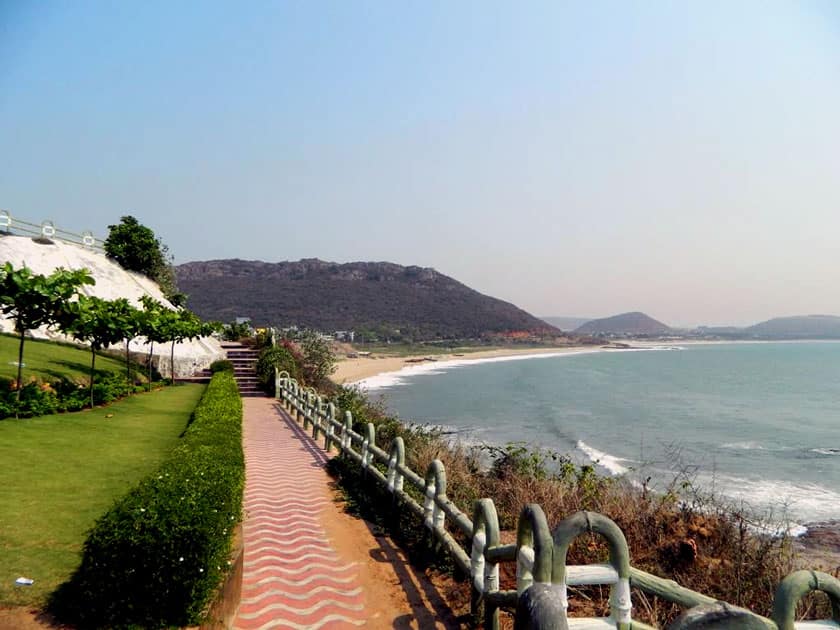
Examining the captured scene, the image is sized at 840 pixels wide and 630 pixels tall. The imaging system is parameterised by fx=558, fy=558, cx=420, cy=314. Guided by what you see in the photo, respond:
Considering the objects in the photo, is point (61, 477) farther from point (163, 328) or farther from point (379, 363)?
point (379, 363)

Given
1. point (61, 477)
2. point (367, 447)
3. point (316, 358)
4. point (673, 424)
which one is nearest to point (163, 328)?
point (316, 358)

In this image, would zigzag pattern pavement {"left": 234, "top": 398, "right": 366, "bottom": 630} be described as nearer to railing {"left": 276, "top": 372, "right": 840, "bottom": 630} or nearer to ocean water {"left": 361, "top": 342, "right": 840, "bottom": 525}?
railing {"left": 276, "top": 372, "right": 840, "bottom": 630}

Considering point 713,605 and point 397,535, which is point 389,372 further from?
point 713,605

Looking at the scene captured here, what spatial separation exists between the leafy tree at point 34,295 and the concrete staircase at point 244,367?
9.81 meters

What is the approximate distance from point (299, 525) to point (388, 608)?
2700 millimetres

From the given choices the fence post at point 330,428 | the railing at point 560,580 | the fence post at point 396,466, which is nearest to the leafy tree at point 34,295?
the fence post at point 330,428

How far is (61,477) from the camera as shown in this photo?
8.30m

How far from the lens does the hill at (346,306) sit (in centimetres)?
15425

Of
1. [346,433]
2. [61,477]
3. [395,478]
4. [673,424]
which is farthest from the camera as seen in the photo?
[673,424]

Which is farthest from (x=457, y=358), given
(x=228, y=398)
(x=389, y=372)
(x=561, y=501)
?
(x=561, y=501)

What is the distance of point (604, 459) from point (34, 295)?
2168 centimetres

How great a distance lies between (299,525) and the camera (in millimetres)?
7594

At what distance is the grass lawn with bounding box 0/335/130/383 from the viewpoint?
1658cm

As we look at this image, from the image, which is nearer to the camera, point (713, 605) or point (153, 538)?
point (713, 605)
